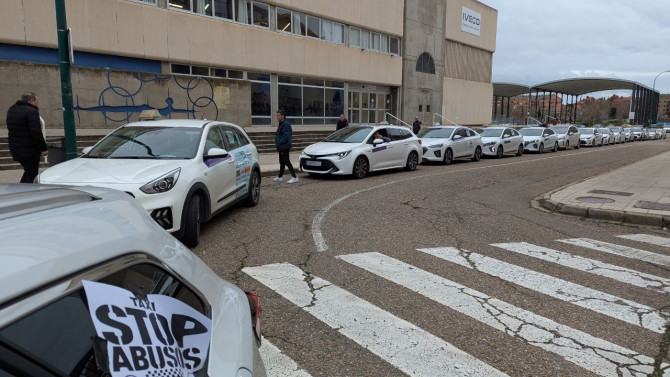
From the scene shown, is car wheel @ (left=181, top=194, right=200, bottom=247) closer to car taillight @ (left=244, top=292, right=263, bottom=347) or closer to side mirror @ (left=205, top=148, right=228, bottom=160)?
side mirror @ (left=205, top=148, right=228, bottom=160)

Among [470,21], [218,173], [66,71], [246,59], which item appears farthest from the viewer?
[470,21]

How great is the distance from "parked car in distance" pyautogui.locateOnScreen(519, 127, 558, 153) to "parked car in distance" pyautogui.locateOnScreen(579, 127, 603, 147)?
9.83m

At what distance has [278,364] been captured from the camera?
3266 mm

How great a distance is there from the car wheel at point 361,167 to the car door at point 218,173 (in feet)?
19.7

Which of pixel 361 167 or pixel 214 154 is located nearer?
pixel 214 154

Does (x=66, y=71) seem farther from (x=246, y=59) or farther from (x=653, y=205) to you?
(x=246, y=59)

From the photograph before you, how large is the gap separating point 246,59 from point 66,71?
15786mm

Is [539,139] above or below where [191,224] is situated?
above

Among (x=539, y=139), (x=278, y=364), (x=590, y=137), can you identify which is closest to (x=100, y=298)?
(x=278, y=364)

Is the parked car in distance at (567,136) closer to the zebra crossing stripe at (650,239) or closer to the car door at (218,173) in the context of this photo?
the zebra crossing stripe at (650,239)

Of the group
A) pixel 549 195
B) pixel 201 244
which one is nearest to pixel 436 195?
pixel 549 195

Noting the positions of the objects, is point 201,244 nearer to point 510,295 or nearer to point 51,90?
point 510,295

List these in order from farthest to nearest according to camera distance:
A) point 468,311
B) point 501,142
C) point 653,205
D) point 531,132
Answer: point 531,132
point 501,142
point 653,205
point 468,311

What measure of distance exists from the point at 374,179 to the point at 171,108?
10.1 m
